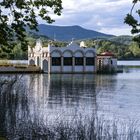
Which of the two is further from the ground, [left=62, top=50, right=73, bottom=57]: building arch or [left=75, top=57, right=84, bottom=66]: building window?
[left=62, top=50, right=73, bottom=57]: building arch

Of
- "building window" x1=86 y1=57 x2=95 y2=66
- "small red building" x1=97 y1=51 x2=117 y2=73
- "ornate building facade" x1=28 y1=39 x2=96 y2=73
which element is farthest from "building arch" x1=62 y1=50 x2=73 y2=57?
"small red building" x1=97 y1=51 x2=117 y2=73

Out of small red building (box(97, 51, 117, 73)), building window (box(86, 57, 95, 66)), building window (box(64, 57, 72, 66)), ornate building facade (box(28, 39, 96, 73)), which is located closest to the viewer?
ornate building facade (box(28, 39, 96, 73))

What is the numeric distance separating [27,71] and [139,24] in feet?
338

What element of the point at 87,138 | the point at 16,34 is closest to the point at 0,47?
the point at 16,34

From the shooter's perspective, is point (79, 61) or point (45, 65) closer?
point (79, 61)

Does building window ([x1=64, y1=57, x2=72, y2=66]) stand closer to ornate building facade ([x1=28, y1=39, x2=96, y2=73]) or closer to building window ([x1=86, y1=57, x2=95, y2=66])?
ornate building facade ([x1=28, y1=39, x2=96, y2=73])

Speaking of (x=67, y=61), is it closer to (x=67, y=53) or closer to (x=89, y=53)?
(x=67, y=53)

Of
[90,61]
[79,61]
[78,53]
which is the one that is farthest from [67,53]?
[90,61]

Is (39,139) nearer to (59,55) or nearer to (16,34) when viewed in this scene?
(16,34)

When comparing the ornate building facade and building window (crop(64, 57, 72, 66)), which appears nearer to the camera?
the ornate building facade

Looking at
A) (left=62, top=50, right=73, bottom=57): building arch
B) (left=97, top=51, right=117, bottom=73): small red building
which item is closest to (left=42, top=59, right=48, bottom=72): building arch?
(left=62, top=50, right=73, bottom=57): building arch

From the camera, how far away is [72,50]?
116938mm

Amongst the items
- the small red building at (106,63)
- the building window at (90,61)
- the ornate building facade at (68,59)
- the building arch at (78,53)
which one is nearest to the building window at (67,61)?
the ornate building facade at (68,59)

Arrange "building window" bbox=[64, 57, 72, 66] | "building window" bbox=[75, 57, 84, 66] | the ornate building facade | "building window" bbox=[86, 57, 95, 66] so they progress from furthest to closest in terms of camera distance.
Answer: "building window" bbox=[86, 57, 95, 66], "building window" bbox=[75, 57, 84, 66], "building window" bbox=[64, 57, 72, 66], the ornate building facade
